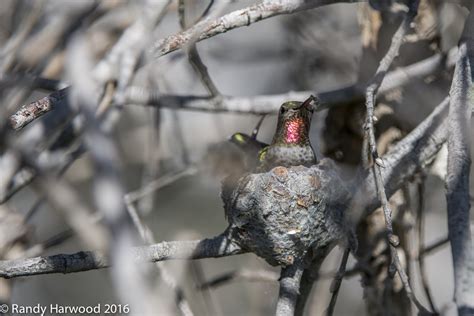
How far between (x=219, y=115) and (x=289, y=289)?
2.30 metres

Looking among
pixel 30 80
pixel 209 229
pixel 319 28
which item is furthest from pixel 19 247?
pixel 209 229

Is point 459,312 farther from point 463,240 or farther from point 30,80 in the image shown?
point 30,80

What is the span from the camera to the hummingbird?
3379mm

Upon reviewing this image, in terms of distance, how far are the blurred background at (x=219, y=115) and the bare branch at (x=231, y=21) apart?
89 millimetres

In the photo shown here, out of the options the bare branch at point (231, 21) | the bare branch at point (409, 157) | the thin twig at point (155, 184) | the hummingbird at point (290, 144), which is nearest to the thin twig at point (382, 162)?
the bare branch at point (409, 157)

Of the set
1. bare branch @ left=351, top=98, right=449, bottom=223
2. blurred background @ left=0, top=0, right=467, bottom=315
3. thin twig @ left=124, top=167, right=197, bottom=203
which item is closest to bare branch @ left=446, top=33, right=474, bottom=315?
bare branch @ left=351, top=98, right=449, bottom=223

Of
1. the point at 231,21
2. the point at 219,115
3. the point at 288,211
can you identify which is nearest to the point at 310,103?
the point at 288,211

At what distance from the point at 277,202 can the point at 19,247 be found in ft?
4.26

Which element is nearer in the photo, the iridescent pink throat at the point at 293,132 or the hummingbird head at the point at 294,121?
the hummingbird head at the point at 294,121

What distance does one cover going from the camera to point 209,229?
22.0 feet

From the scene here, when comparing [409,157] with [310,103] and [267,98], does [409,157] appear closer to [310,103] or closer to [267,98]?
[310,103]

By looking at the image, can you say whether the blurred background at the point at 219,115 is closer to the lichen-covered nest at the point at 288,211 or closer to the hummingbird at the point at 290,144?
the hummingbird at the point at 290,144

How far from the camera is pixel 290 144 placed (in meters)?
3.46

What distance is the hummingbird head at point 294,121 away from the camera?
333 centimetres
